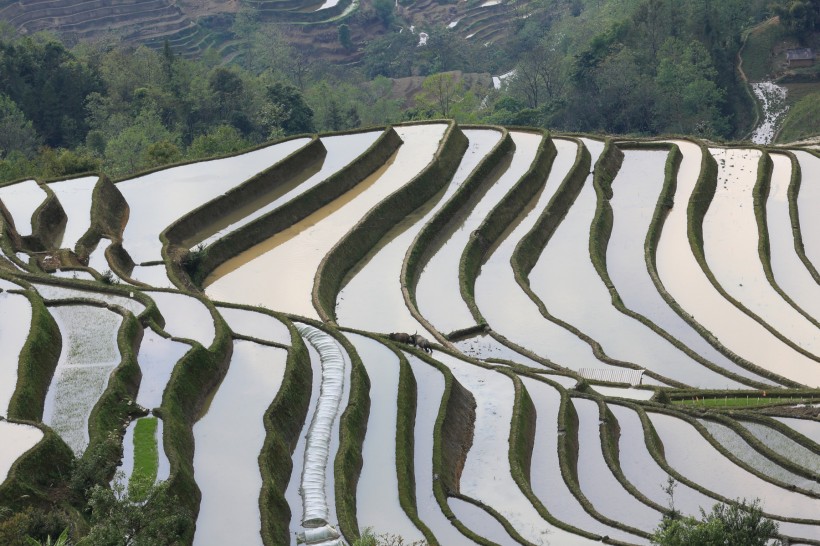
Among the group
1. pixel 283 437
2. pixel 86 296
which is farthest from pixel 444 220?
pixel 283 437

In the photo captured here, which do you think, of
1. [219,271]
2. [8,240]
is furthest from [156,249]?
[8,240]

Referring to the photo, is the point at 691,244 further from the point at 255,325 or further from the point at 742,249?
the point at 255,325

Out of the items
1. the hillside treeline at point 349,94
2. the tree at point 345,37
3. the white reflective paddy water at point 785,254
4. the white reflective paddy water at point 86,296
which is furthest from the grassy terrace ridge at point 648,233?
the tree at point 345,37

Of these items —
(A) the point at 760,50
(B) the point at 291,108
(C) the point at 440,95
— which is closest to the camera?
(B) the point at 291,108

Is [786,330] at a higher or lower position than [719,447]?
higher

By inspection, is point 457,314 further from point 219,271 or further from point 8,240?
point 8,240

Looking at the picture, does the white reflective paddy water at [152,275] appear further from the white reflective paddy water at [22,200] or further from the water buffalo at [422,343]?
the water buffalo at [422,343]

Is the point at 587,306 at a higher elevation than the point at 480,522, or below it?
higher
